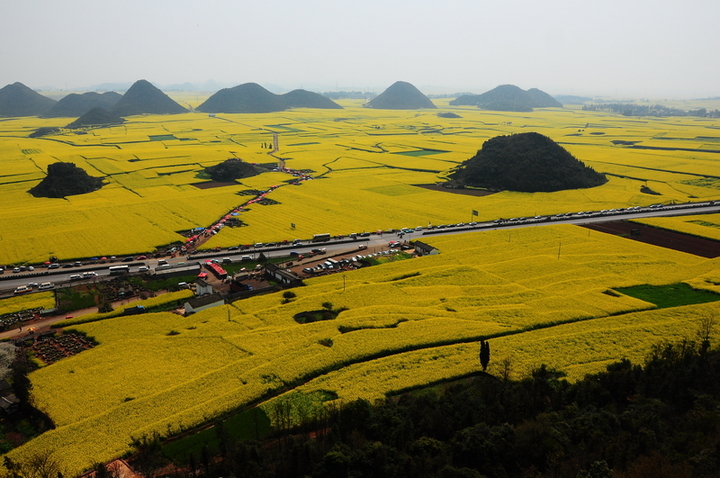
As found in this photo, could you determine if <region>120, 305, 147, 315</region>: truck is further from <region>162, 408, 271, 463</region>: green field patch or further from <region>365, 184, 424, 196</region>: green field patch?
<region>365, 184, 424, 196</region>: green field patch

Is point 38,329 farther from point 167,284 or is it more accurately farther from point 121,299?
point 167,284

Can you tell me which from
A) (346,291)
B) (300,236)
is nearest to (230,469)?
(346,291)

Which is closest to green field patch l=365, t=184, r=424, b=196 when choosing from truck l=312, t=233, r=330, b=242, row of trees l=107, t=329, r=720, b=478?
truck l=312, t=233, r=330, b=242

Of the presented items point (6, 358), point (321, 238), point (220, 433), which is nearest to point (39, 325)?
point (6, 358)

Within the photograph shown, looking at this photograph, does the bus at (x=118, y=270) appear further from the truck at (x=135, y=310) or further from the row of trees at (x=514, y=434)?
the row of trees at (x=514, y=434)

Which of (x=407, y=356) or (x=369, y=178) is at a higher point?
(x=369, y=178)

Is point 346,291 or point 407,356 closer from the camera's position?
point 407,356
